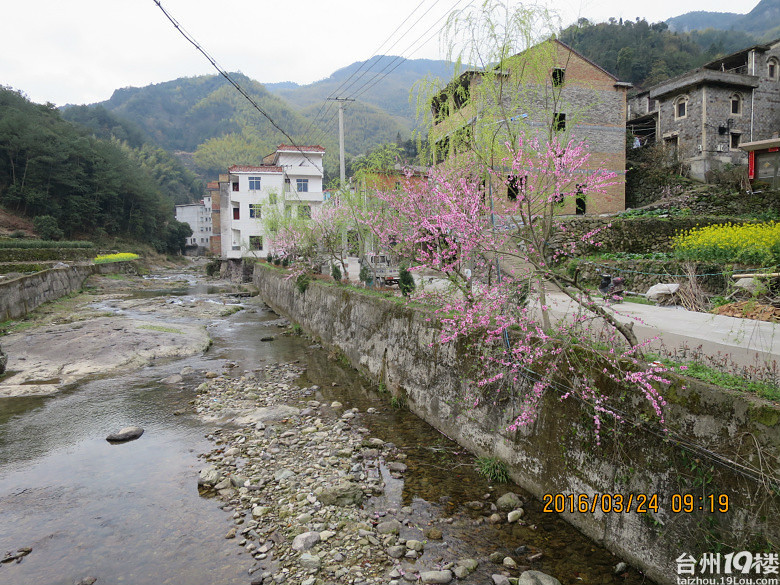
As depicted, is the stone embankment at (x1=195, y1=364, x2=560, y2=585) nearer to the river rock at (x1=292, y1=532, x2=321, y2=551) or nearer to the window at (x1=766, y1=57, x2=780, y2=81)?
the river rock at (x1=292, y1=532, x2=321, y2=551)

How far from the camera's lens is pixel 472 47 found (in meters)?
7.02

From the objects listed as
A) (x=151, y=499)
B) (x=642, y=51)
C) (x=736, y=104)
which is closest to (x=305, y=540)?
(x=151, y=499)

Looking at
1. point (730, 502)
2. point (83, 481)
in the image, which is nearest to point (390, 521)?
point (730, 502)

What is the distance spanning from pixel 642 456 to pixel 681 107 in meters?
37.5

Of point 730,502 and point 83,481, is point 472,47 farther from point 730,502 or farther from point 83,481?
point 83,481

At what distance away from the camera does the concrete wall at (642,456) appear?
12.4 feet

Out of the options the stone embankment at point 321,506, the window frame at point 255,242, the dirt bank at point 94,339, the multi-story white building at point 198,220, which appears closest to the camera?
the stone embankment at point 321,506

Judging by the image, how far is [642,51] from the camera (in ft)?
182

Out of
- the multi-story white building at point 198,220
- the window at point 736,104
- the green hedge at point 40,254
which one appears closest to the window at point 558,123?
the window at point 736,104

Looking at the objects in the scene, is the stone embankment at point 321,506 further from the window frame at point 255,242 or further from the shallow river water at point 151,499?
→ the window frame at point 255,242

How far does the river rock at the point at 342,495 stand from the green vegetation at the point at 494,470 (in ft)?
6.50

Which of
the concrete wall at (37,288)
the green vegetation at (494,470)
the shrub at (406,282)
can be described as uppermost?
the shrub at (406,282)

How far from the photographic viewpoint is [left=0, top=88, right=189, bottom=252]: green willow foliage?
169 feet

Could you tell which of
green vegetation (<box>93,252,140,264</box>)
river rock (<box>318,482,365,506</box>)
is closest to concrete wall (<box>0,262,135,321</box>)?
green vegetation (<box>93,252,140,264</box>)
